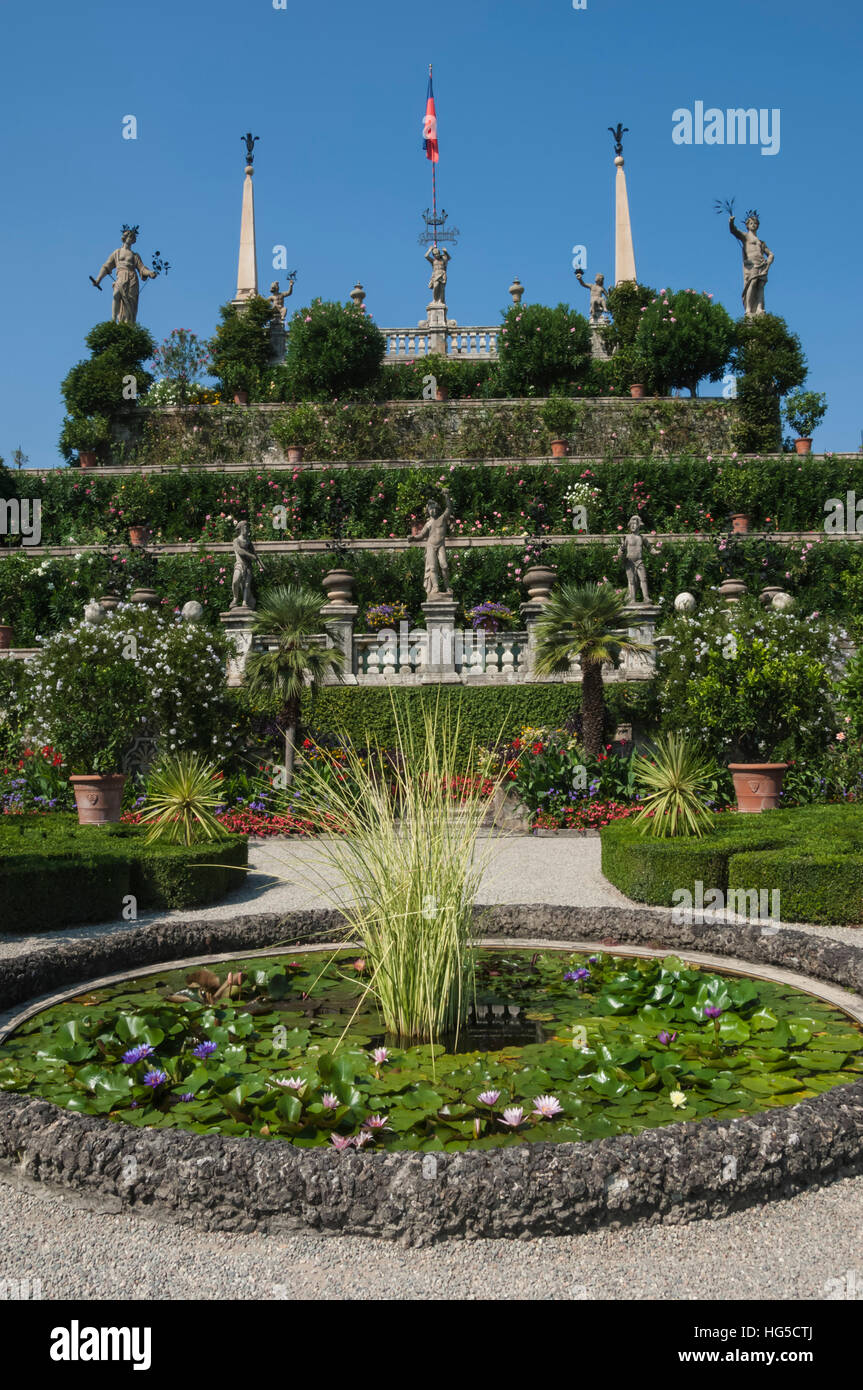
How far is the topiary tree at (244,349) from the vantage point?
27734mm

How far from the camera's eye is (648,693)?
1459 centimetres

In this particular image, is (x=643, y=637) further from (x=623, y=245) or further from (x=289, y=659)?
(x=623, y=245)

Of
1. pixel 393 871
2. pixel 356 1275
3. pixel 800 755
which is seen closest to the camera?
pixel 356 1275

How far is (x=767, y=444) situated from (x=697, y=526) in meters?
4.30

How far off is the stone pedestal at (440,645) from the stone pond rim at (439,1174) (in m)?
11.8

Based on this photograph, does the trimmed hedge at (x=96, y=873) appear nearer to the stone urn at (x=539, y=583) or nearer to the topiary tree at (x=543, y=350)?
the stone urn at (x=539, y=583)

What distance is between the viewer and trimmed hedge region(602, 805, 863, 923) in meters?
7.39

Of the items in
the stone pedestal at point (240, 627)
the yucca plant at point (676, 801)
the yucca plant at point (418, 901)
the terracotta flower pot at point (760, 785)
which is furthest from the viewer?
the stone pedestal at point (240, 627)

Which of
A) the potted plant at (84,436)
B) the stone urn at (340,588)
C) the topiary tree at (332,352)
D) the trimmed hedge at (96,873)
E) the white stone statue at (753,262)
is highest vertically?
the white stone statue at (753,262)

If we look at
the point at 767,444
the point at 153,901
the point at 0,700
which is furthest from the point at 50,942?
the point at 767,444

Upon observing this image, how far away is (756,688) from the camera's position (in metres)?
12.6

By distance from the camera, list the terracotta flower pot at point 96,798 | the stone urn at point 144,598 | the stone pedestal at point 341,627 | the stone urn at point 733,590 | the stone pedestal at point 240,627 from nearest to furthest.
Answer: the terracotta flower pot at point 96,798 → the stone pedestal at point 341,627 → the stone pedestal at point 240,627 → the stone urn at point 733,590 → the stone urn at point 144,598

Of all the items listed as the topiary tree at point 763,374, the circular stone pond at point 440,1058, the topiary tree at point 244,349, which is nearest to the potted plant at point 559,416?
the topiary tree at point 763,374

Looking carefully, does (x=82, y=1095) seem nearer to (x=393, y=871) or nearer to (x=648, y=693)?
(x=393, y=871)
